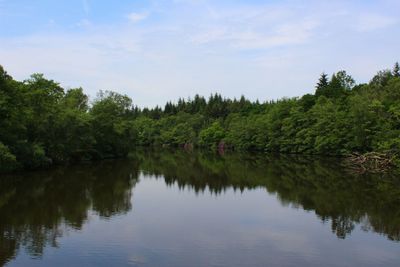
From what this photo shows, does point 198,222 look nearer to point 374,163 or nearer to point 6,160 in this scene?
point 6,160

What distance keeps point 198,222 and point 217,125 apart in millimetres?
93058

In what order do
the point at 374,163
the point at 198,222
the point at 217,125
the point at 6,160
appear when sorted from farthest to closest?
1. the point at 217,125
2. the point at 374,163
3. the point at 6,160
4. the point at 198,222

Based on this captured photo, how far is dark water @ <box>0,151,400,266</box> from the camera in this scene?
52.6 feet

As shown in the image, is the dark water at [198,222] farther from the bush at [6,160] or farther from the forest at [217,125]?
the forest at [217,125]

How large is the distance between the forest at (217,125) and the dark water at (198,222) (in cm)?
660

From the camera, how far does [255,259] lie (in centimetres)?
1579

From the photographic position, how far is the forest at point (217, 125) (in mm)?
40250

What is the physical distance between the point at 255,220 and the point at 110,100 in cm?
5041

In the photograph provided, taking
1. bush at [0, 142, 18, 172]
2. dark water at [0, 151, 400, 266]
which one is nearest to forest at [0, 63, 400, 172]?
bush at [0, 142, 18, 172]

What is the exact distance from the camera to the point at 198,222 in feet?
72.4

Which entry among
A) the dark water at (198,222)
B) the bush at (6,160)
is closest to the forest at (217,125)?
the bush at (6,160)

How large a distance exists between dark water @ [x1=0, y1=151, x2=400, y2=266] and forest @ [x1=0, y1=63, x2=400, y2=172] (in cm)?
660

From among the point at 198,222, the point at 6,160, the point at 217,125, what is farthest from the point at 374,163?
the point at 217,125

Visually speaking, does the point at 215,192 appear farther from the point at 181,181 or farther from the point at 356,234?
the point at 356,234
